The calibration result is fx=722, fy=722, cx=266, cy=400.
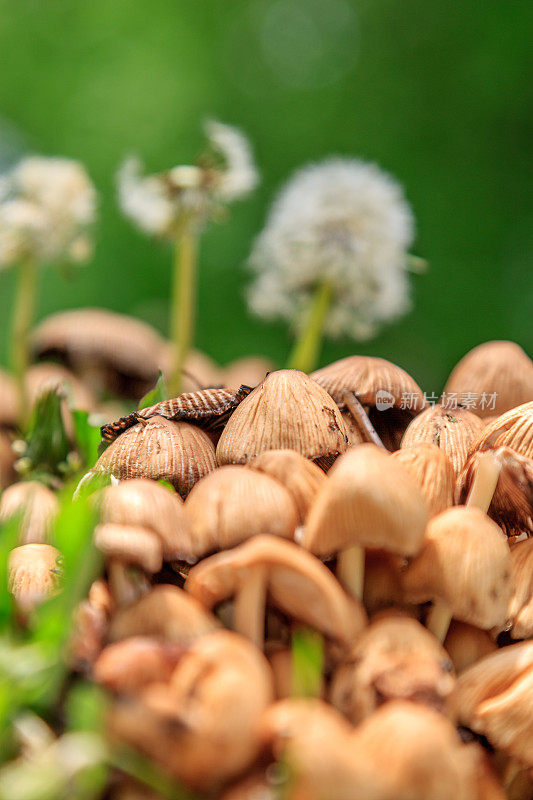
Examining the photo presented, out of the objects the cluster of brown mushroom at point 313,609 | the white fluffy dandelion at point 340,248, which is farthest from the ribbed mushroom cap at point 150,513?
the white fluffy dandelion at point 340,248

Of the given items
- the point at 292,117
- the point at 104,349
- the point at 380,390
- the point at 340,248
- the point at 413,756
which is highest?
the point at 292,117

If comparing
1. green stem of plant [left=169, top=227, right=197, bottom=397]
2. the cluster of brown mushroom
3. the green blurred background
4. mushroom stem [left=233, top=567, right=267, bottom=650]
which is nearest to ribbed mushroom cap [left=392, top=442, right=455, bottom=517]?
the cluster of brown mushroom

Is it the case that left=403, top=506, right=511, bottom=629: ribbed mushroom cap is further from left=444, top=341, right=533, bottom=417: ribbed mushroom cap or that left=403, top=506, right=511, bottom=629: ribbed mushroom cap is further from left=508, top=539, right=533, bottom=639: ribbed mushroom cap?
left=444, top=341, right=533, bottom=417: ribbed mushroom cap

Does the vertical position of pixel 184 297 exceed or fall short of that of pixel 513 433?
it exceeds it

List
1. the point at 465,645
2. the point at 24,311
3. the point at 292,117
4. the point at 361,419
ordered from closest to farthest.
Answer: the point at 465,645 < the point at 361,419 < the point at 24,311 < the point at 292,117

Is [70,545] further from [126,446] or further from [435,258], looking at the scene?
[435,258]

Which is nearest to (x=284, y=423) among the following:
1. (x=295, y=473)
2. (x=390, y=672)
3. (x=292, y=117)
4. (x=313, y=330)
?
(x=295, y=473)

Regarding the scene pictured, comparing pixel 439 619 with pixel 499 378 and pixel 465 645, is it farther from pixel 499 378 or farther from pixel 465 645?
pixel 499 378
